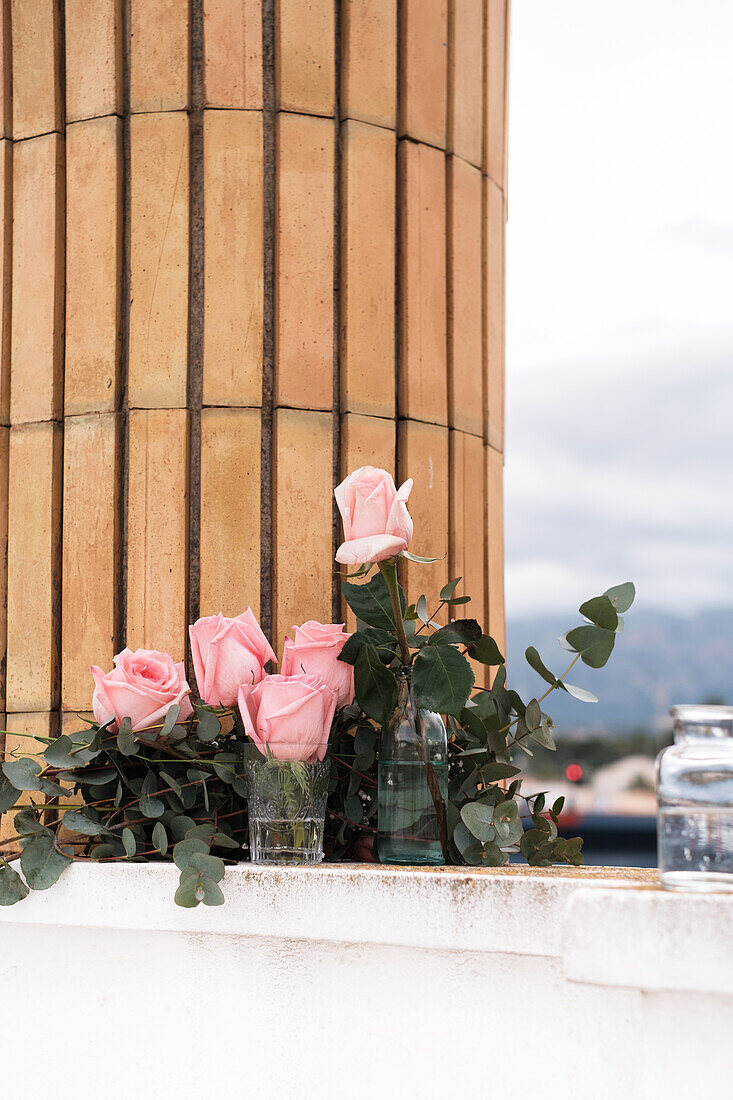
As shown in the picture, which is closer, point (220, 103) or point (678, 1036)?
point (678, 1036)

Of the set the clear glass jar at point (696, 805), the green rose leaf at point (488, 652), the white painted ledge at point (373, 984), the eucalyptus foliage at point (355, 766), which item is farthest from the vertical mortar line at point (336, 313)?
the clear glass jar at point (696, 805)

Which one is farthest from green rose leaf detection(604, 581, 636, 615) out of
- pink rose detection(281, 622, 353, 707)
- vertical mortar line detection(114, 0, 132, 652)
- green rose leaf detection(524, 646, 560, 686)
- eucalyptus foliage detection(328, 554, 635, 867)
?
vertical mortar line detection(114, 0, 132, 652)

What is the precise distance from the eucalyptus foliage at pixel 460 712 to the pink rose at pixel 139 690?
21 centimetres

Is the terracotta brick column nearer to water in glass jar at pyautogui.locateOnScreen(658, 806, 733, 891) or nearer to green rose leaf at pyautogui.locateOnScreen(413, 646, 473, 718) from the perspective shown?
green rose leaf at pyautogui.locateOnScreen(413, 646, 473, 718)

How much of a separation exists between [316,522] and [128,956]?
595 mm

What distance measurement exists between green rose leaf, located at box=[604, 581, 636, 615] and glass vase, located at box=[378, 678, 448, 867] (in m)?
0.27

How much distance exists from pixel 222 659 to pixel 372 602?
190 millimetres

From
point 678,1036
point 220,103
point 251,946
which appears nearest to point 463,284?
point 220,103

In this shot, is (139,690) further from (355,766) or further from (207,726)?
(355,766)

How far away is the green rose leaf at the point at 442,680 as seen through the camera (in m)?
1.30

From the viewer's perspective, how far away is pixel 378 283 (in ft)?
5.30

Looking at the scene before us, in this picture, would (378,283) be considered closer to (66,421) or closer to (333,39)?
(333,39)

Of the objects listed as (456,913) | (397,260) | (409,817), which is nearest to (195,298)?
(397,260)

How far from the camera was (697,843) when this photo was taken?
1008mm
